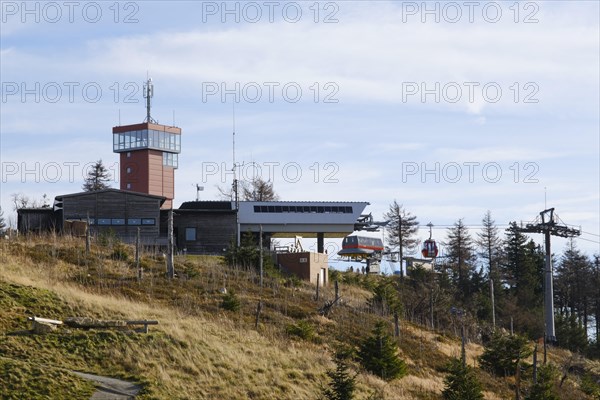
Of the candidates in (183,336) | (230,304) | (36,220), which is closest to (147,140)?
(36,220)

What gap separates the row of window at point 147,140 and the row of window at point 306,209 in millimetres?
19274

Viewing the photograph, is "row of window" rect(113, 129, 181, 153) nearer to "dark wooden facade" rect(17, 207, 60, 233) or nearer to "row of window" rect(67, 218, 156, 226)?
"dark wooden facade" rect(17, 207, 60, 233)

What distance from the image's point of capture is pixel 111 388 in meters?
29.1

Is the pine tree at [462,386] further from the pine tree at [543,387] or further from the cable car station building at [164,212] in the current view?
the cable car station building at [164,212]

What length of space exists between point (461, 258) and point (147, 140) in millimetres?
37798

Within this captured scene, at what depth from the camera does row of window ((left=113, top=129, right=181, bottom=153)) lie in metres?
95.4

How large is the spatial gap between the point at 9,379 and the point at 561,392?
3270 cm

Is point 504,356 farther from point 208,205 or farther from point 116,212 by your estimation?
point 208,205

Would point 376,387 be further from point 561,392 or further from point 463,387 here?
point 561,392

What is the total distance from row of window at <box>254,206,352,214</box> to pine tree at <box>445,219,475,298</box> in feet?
52.5

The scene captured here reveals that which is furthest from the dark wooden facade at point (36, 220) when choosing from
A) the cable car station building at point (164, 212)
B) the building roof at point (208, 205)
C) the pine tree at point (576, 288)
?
the pine tree at point (576, 288)

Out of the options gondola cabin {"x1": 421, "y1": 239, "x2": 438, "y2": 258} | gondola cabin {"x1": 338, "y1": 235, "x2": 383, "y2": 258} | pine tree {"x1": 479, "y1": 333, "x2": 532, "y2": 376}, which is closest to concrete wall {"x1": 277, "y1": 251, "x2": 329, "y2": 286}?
gondola cabin {"x1": 338, "y1": 235, "x2": 383, "y2": 258}

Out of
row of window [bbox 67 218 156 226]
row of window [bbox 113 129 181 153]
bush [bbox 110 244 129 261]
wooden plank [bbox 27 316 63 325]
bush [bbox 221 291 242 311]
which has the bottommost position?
bush [bbox 221 291 242 311]

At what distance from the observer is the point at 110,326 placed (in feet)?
116
